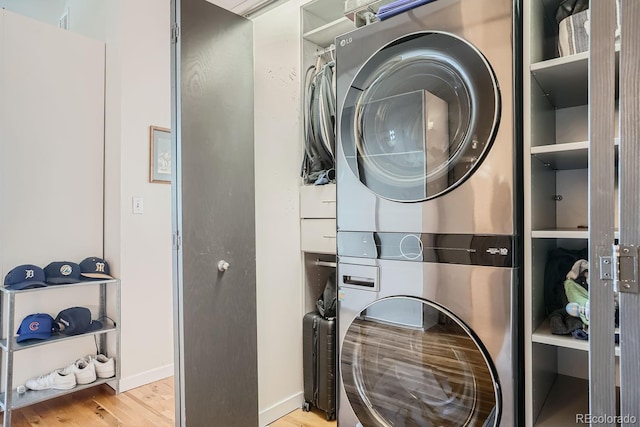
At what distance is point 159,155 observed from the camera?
2.67 m

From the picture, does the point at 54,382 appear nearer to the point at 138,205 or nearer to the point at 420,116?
the point at 138,205

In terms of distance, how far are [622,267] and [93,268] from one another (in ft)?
8.92

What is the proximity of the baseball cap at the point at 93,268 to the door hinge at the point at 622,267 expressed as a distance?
263 centimetres

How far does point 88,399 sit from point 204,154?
6.18ft

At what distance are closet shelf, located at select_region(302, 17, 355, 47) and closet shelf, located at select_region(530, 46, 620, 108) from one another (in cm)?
107

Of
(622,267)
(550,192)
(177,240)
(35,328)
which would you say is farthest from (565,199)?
(35,328)

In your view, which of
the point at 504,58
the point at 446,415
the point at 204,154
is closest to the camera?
the point at 504,58

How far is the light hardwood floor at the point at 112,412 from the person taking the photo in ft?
6.62

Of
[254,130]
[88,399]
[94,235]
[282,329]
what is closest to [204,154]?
[254,130]

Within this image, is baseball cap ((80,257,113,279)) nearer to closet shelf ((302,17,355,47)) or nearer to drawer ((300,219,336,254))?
drawer ((300,219,336,254))

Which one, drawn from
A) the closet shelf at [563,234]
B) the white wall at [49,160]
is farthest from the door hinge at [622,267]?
the white wall at [49,160]

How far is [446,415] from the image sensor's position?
1226 mm

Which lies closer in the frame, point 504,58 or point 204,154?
point 504,58

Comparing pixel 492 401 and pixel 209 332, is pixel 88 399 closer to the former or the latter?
pixel 209 332
